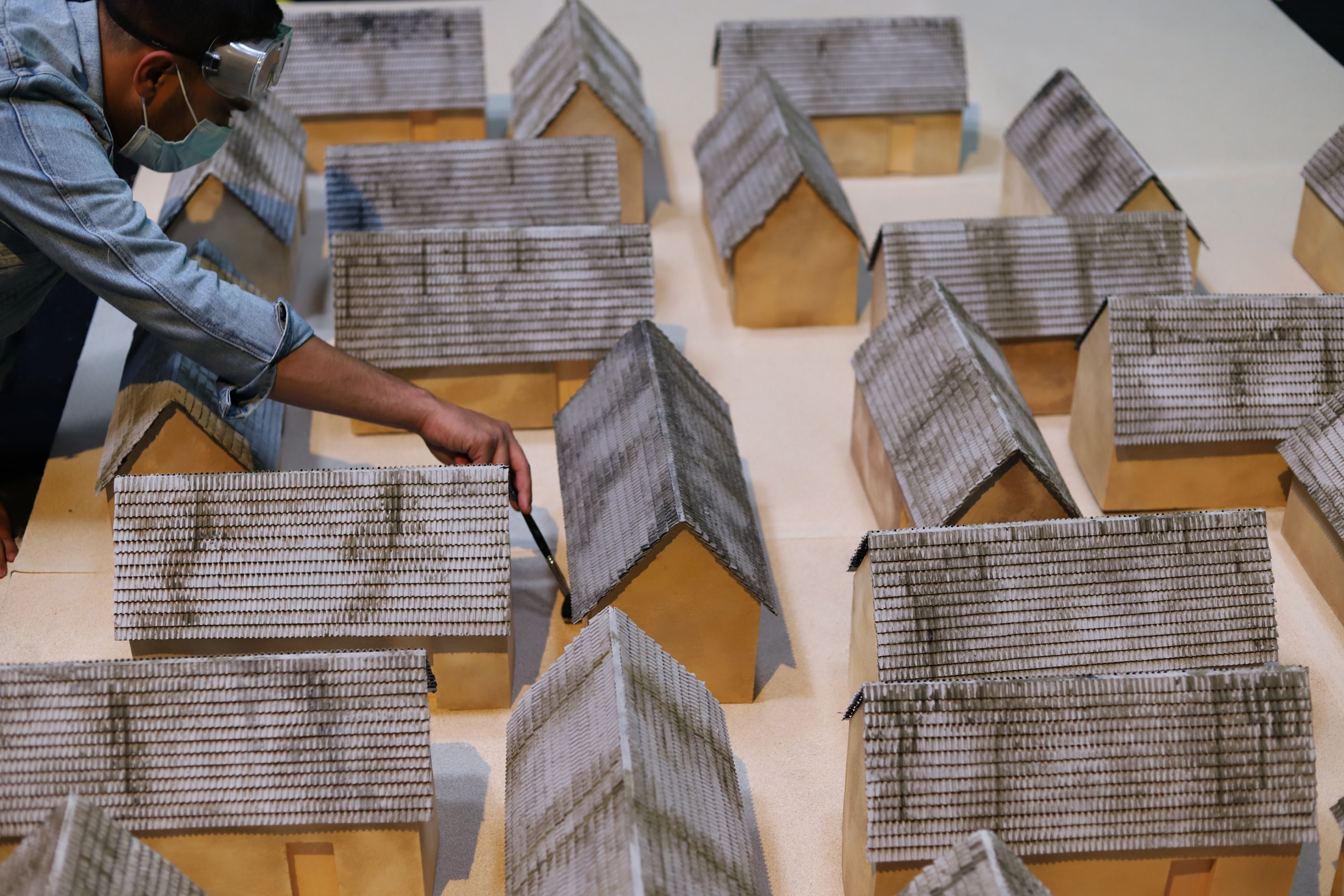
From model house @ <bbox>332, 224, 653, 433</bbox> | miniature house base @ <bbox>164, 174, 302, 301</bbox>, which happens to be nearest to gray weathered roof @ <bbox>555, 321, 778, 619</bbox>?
model house @ <bbox>332, 224, 653, 433</bbox>

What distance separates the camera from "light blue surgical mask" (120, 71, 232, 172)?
7.94 metres

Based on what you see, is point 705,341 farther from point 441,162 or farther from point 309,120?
point 309,120

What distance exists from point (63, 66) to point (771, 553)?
534cm

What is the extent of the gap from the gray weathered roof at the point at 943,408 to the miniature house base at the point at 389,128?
259 inches

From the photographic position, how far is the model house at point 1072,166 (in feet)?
38.1

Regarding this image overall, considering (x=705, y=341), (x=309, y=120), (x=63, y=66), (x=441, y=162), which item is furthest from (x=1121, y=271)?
(x=309, y=120)

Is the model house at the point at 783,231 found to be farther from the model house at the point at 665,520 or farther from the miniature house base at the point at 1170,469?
the model house at the point at 665,520

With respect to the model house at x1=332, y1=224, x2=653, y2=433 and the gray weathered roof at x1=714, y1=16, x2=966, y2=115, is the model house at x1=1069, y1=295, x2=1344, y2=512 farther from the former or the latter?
the gray weathered roof at x1=714, y1=16, x2=966, y2=115

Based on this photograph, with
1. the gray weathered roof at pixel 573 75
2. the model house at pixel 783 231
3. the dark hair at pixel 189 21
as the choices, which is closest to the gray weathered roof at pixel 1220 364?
the model house at pixel 783 231

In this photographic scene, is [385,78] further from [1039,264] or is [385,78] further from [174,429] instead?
[1039,264]

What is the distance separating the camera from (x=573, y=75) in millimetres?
13633

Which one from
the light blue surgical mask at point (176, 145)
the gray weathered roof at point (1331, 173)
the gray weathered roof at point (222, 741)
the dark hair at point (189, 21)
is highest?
the dark hair at point (189, 21)

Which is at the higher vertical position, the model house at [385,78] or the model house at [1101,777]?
the model house at [1101,777]

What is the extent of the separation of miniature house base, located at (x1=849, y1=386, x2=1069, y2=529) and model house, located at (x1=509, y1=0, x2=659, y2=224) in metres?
4.15
